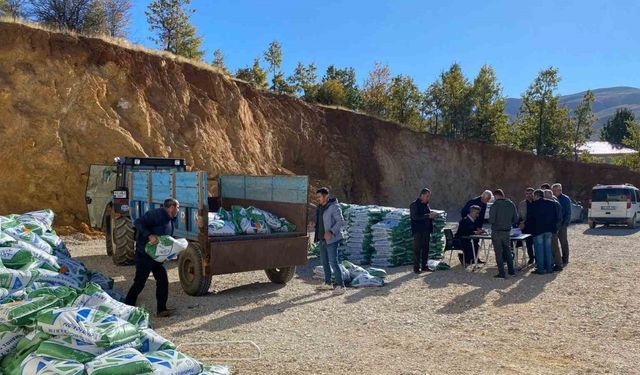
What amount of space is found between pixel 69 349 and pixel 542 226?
30.4 feet

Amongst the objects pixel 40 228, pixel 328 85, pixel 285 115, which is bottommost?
pixel 40 228

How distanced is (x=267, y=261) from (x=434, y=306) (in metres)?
2.75

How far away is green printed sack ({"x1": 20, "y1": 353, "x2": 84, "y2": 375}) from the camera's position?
13.6ft

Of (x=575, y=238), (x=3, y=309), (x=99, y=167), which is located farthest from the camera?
(x=575, y=238)

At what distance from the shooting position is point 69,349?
4.36 metres

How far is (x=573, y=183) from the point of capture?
37.3 meters

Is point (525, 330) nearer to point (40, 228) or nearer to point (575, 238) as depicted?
point (40, 228)

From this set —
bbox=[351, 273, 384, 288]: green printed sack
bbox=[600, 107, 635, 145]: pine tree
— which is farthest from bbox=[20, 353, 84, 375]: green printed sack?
bbox=[600, 107, 635, 145]: pine tree

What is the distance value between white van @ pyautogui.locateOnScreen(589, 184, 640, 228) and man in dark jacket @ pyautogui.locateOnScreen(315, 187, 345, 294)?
17726mm

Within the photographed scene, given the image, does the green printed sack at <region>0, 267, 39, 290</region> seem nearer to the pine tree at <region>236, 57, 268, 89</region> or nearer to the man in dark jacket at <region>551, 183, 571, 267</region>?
the man in dark jacket at <region>551, 183, 571, 267</region>

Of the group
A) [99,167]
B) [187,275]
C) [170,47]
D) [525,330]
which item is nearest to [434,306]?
[525,330]

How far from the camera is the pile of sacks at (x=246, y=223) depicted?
29.7 ft

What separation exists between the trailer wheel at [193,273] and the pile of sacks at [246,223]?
0.39 metres

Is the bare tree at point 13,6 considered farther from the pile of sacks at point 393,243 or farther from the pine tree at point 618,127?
the pine tree at point 618,127
